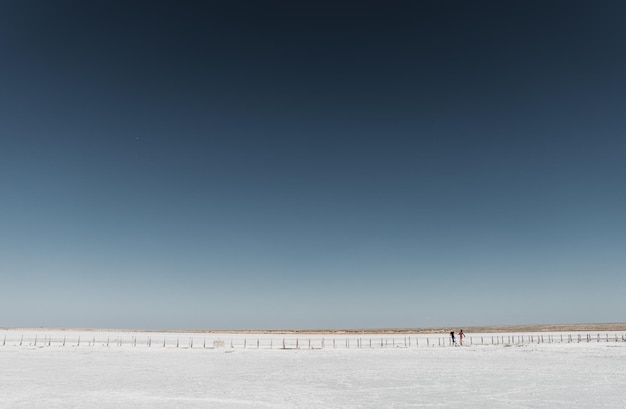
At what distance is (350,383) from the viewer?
26.0m

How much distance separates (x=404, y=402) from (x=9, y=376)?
84.5 ft

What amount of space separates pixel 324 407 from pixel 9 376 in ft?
75.0

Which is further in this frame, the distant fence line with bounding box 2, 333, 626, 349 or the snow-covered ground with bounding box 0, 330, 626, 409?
the distant fence line with bounding box 2, 333, 626, 349

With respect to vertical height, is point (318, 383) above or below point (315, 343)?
above

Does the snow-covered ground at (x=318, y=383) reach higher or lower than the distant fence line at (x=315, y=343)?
higher

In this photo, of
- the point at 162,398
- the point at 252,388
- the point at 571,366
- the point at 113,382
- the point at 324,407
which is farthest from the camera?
the point at 571,366

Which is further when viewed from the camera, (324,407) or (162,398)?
(162,398)

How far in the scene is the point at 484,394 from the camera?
2141cm

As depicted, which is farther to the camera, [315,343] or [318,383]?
[315,343]

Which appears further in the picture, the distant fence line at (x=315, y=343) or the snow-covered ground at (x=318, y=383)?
the distant fence line at (x=315, y=343)

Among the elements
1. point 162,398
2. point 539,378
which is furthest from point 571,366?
point 162,398

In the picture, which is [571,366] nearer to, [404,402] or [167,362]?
[404,402]

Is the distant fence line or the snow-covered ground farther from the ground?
the snow-covered ground

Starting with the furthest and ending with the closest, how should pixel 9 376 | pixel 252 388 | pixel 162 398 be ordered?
pixel 9 376, pixel 252 388, pixel 162 398
